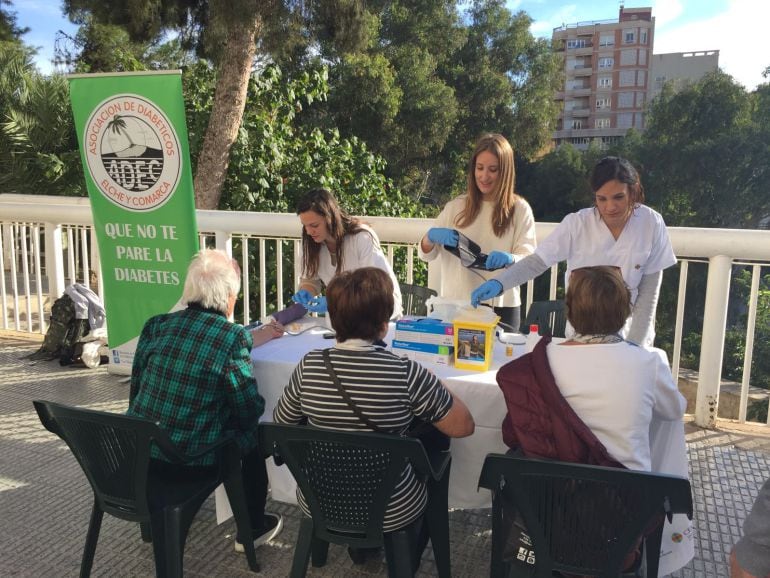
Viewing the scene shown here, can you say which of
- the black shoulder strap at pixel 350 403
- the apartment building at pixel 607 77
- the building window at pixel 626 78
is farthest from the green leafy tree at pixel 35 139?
the building window at pixel 626 78

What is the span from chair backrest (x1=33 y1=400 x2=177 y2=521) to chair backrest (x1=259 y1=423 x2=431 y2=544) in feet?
1.12

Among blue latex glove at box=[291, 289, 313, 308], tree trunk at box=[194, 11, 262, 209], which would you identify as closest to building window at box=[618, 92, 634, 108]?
tree trunk at box=[194, 11, 262, 209]

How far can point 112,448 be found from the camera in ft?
5.66

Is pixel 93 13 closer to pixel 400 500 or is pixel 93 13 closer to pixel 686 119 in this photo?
pixel 400 500

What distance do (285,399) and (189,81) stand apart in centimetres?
827

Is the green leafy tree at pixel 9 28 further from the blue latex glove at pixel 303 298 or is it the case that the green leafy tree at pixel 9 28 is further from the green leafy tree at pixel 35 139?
the blue latex glove at pixel 303 298

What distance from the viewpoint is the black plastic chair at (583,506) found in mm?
1354

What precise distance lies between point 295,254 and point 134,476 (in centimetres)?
259

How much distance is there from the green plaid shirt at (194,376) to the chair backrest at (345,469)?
12.8 inches

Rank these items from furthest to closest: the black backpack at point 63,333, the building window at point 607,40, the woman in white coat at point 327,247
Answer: the building window at point 607,40
the black backpack at point 63,333
the woman in white coat at point 327,247

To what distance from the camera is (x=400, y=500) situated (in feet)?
A: 5.57

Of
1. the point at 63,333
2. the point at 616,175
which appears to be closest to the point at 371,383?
the point at 616,175

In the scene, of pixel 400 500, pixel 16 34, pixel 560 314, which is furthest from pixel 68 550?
pixel 16 34

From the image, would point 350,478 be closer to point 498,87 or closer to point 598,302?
point 598,302
